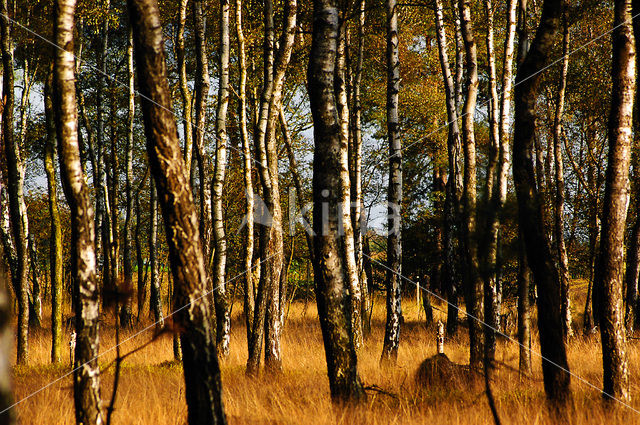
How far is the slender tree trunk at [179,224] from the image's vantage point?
3.68 m

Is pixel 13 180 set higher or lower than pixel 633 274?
higher

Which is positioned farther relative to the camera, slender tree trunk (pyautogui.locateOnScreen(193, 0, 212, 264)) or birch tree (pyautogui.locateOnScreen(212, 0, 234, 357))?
slender tree trunk (pyautogui.locateOnScreen(193, 0, 212, 264))

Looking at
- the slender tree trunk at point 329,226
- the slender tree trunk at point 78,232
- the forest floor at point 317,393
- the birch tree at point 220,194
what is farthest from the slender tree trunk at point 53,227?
the slender tree trunk at point 329,226

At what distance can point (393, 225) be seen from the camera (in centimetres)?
945

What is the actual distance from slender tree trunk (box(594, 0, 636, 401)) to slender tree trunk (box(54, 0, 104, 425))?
479 cm

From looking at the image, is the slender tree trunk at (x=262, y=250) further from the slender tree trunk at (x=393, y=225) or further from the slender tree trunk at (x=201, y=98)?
the slender tree trunk at (x=393, y=225)

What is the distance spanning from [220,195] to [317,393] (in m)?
4.64

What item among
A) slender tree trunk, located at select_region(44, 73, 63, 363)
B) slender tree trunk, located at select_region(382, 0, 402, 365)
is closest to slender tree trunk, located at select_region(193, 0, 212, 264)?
slender tree trunk, located at select_region(44, 73, 63, 363)

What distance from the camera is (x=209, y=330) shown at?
3.78 metres

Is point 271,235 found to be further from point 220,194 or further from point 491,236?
point 491,236

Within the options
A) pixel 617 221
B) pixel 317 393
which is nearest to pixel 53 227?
pixel 317 393

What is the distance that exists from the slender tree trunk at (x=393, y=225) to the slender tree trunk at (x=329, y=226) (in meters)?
3.64

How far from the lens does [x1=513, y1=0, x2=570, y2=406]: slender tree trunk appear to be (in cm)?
471

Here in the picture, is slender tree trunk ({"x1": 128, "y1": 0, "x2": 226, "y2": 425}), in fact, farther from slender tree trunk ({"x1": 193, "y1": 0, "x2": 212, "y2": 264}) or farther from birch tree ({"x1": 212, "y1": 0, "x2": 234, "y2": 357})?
slender tree trunk ({"x1": 193, "y1": 0, "x2": 212, "y2": 264})
